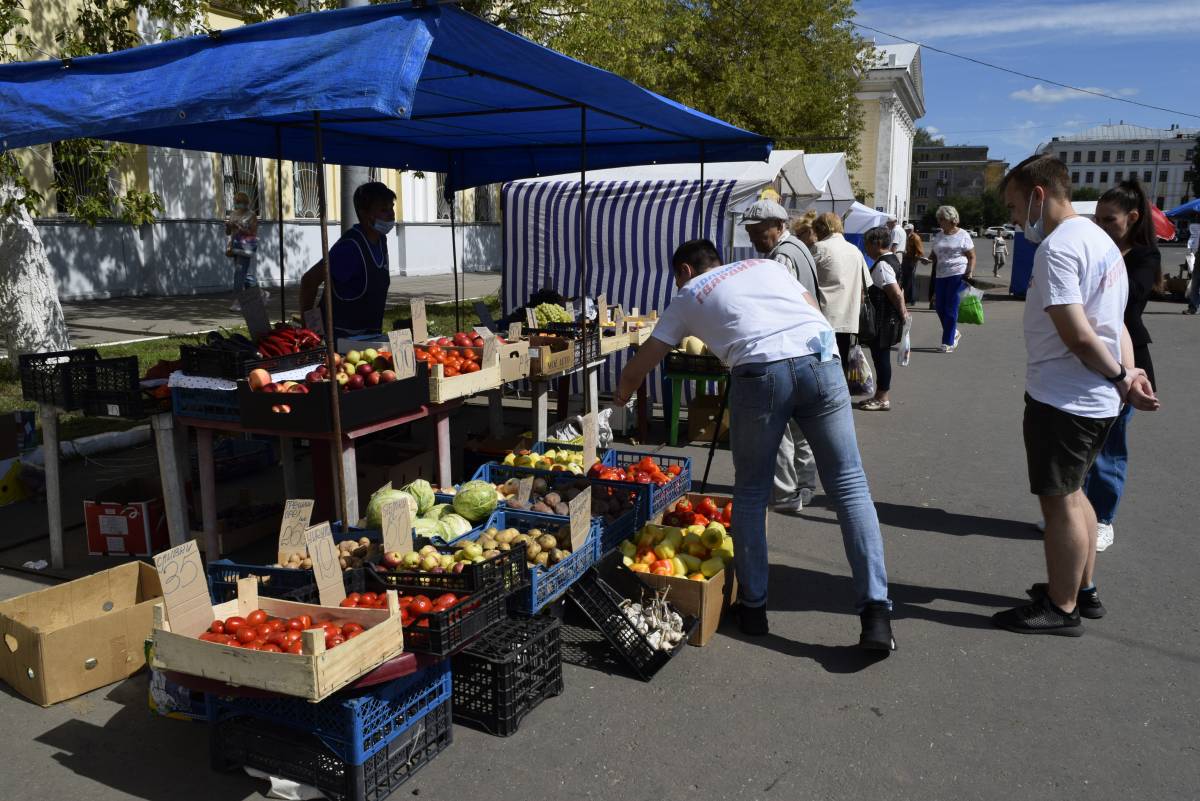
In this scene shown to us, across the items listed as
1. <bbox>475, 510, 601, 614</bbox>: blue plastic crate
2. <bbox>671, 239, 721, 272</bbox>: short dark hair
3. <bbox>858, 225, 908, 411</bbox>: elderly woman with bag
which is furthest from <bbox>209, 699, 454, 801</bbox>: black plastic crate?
<bbox>858, 225, 908, 411</bbox>: elderly woman with bag

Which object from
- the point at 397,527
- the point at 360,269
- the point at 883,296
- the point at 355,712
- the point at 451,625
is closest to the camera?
the point at 355,712

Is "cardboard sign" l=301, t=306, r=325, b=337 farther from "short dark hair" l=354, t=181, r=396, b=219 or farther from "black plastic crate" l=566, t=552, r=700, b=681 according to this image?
"black plastic crate" l=566, t=552, r=700, b=681

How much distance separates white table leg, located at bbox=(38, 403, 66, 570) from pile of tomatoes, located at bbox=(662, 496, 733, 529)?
3204mm

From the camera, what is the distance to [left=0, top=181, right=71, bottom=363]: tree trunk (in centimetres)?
934

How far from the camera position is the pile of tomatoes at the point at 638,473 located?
507 centimetres

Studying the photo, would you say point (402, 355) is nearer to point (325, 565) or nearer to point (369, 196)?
point (325, 565)

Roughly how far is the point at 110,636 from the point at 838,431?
311 centimetres

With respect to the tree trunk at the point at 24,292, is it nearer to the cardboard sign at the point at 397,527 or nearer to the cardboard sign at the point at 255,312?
the cardboard sign at the point at 255,312

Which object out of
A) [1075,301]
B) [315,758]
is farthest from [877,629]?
[315,758]

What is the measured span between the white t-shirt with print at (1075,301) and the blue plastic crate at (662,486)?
1.84m

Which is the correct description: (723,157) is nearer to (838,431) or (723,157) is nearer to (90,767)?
(838,431)

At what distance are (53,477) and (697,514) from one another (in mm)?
3385

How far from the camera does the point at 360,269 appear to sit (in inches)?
247

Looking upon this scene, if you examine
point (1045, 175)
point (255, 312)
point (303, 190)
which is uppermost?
point (303, 190)
